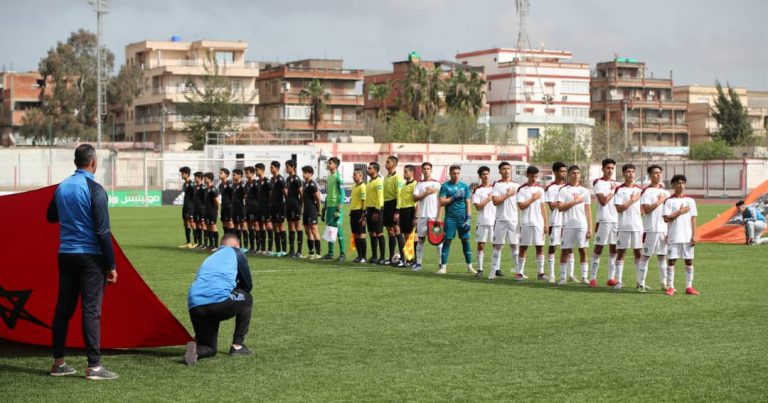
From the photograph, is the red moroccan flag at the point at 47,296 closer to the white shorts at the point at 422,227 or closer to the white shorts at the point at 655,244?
the white shorts at the point at 655,244

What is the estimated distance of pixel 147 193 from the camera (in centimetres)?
5353

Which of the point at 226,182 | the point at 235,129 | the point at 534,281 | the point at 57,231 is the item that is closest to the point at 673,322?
the point at 534,281

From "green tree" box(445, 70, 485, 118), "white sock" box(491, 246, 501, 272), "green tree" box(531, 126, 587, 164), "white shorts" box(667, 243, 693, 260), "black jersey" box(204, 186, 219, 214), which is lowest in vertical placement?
"white sock" box(491, 246, 501, 272)

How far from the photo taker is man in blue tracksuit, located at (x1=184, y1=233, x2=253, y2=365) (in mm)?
10164

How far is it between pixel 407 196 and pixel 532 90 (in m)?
→ 81.7

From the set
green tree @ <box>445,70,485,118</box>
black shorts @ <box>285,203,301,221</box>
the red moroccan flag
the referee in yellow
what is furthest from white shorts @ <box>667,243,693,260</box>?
green tree @ <box>445,70,485,118</box>

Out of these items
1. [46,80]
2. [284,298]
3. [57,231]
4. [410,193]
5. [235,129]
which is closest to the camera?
[57,231]

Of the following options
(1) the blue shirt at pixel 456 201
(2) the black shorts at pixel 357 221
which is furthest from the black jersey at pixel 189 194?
(1) the blue shirt at pixel 456 201

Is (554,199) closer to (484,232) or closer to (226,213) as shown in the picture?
(484,232)

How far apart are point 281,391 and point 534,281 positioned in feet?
31.4

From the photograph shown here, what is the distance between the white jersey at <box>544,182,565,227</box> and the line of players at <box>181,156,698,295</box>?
2cm

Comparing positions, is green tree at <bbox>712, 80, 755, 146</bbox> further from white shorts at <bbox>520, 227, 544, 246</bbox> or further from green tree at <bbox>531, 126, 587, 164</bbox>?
white shorts at <bbox>520, 227, 544, 246</bbox>

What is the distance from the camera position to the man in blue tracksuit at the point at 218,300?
1016 centimetres

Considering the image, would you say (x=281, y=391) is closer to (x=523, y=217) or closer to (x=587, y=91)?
(x=523, y=217)
